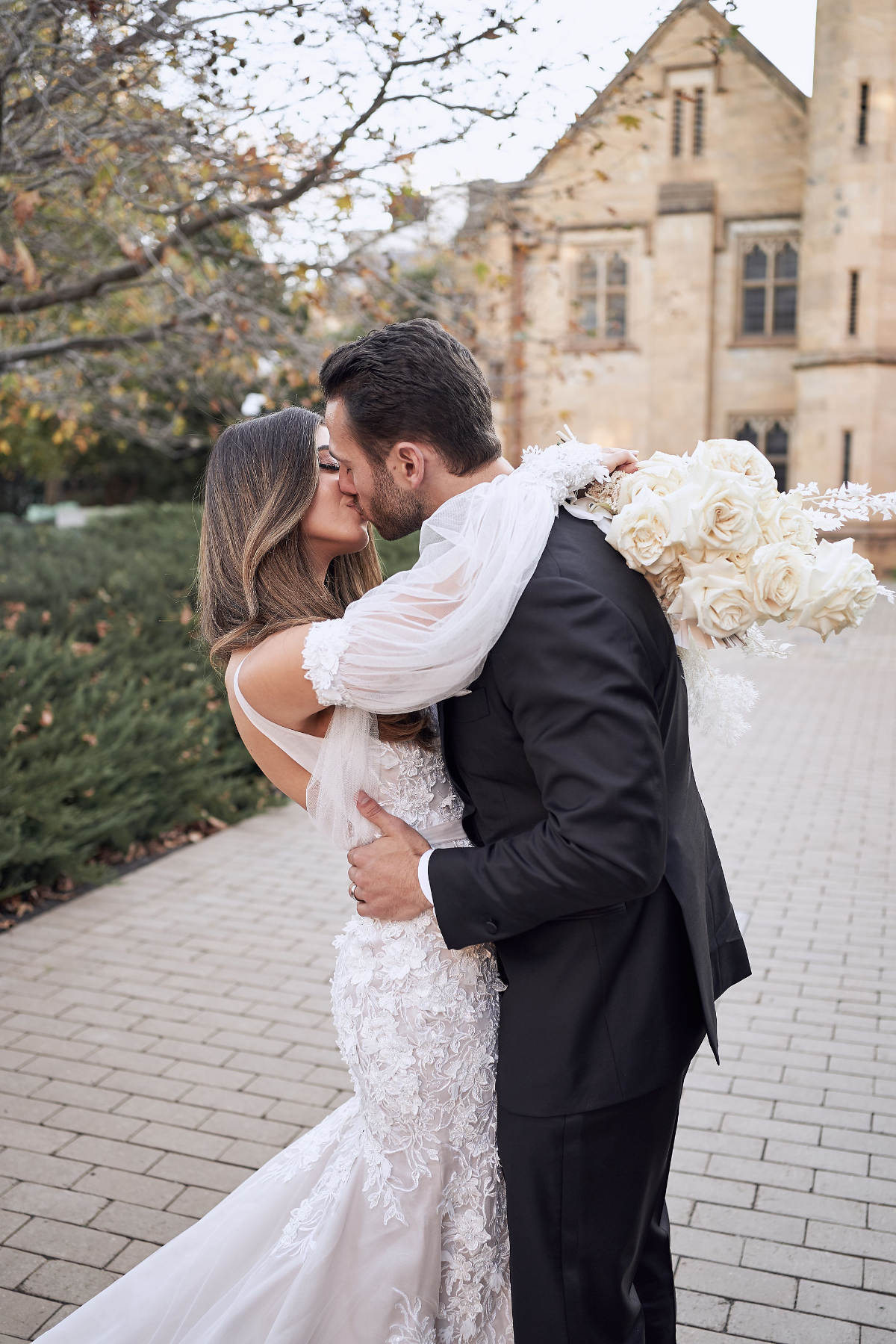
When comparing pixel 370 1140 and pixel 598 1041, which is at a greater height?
pixel 598 1041

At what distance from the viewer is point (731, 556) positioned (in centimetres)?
202

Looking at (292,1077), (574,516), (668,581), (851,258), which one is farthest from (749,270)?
(668,581)

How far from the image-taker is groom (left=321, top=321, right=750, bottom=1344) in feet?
6.41

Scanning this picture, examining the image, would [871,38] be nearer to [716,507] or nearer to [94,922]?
[94,922]

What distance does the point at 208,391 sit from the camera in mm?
10461

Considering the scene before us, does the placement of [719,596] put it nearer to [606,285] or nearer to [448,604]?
[448,604]

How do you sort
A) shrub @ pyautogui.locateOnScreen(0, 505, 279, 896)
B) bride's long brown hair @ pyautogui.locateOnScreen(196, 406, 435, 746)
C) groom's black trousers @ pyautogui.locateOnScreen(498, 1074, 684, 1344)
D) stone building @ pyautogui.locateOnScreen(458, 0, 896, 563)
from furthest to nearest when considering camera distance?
stone building @ pyautogui.locateOnScreen(458, 0, 896, 563)
shrub @ pyautogui.locateOnScreen(0, 505, 279, 896)
bride's long brown hair @ pyautogui.locateOnScreen(196, 406, 435, 746)
groom's black trousers @ pyautogui.locateOnScreen(498, 1074, 684, 1344)

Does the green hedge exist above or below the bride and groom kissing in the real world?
below

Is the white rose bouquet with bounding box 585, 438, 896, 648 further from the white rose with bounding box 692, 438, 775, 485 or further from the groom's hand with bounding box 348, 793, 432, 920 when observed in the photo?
the groom's hand with bounding box 348, 793, 432, 920

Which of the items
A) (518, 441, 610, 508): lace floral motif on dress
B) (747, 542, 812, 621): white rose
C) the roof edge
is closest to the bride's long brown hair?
(518, 441, 610, 508): lace floral motif on dress

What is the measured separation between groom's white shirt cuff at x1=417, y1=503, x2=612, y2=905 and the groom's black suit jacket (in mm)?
22

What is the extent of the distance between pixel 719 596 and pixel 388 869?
0.84 m

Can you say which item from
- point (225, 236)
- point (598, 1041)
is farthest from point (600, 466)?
point (225, 236)

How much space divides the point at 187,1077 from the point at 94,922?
72.1 inches
